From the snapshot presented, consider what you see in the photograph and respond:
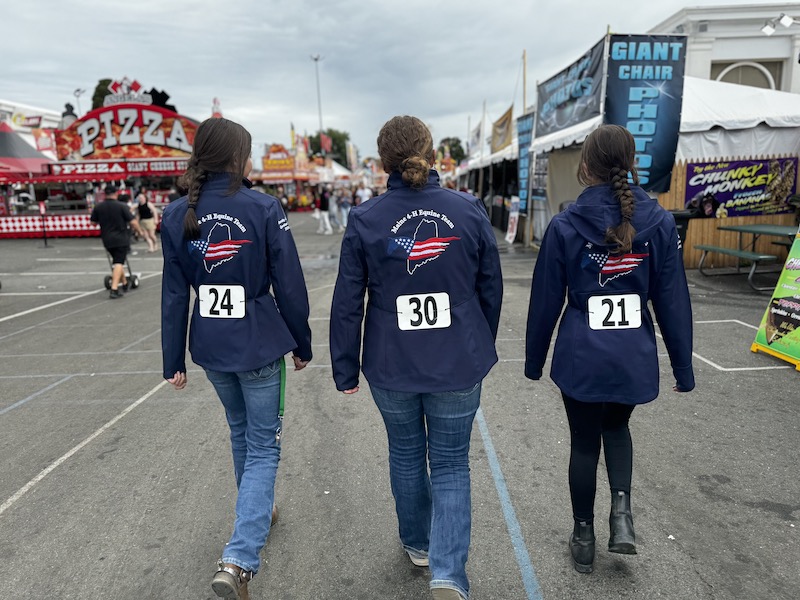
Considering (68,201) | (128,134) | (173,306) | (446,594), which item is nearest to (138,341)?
(173,306)

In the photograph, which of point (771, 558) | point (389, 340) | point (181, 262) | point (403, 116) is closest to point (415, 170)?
point (403, 116)

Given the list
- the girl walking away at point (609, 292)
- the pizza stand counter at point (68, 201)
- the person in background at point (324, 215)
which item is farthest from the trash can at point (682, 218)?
the pizza stand counter at point (68, 201)

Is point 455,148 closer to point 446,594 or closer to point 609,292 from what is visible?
point 609,292

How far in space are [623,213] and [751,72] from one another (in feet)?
83.2

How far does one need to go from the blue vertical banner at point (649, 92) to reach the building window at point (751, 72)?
50.2 ft

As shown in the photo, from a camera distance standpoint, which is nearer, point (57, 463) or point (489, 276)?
point (489, 276)

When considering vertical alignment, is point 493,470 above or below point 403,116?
below

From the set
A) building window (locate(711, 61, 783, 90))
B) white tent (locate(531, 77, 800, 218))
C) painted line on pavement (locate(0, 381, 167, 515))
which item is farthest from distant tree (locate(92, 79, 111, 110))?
painted line on pavement (locate(0, 381, 167, 515))

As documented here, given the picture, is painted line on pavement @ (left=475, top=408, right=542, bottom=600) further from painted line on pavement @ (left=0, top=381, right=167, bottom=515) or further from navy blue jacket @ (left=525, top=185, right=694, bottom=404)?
painted line on pavement @ (left=0, top=381, right=167, bottom=515)

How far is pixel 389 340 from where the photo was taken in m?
2.19

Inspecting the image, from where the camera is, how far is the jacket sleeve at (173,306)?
8.06ft

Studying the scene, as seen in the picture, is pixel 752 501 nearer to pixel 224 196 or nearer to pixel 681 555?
pixel 681 555

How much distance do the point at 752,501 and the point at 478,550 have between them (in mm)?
1570

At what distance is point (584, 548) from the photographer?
99.0 inches
